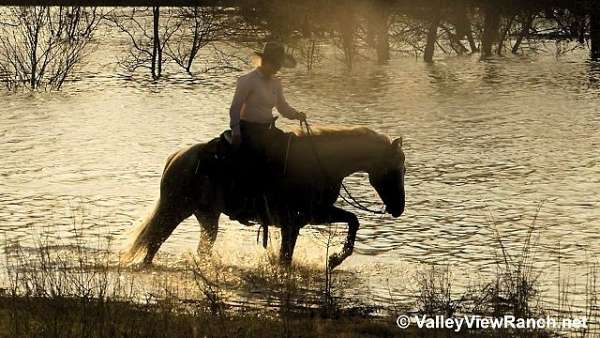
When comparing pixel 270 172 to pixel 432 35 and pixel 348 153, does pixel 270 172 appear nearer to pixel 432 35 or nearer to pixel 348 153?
pixel 348 153

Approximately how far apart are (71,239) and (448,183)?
8583 mm

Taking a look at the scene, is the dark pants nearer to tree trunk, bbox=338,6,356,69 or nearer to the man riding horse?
the man riding horse

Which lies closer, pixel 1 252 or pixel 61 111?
pixel 1 252

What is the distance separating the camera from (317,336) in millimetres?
9719

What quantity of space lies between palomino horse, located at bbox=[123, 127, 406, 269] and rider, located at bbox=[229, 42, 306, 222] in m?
0.29

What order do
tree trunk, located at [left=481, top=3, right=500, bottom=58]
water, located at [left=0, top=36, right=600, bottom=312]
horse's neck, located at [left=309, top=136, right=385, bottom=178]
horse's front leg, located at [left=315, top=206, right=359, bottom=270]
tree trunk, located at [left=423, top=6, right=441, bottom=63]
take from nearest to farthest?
horse's neck, located at [left=309, top=136, right=385, bottom=178] < horse's front leg, located at [left=315, top=206, right=359, bottom=270] < water, located at [left=0, top=36, right=600, bottom=312] < tree trunk, located at [left=423, top=6, right=441, bottom=63] < tree trunk, located at [left=481, top=3, right=500, bottom=58]

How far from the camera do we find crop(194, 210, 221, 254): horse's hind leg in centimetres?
1370

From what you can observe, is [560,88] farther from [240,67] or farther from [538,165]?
[538,165]

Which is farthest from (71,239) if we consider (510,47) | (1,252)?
(510,47)

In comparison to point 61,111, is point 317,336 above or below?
above

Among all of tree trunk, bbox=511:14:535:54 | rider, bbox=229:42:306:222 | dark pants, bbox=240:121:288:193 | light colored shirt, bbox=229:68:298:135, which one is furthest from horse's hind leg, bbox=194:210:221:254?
tree trunk, bbox=511:14:535:54

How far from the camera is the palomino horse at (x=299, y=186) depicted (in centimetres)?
1316

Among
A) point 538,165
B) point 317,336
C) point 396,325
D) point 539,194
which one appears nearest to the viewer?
point 317,336

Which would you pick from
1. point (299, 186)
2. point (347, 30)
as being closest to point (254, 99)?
point (299, 186)
